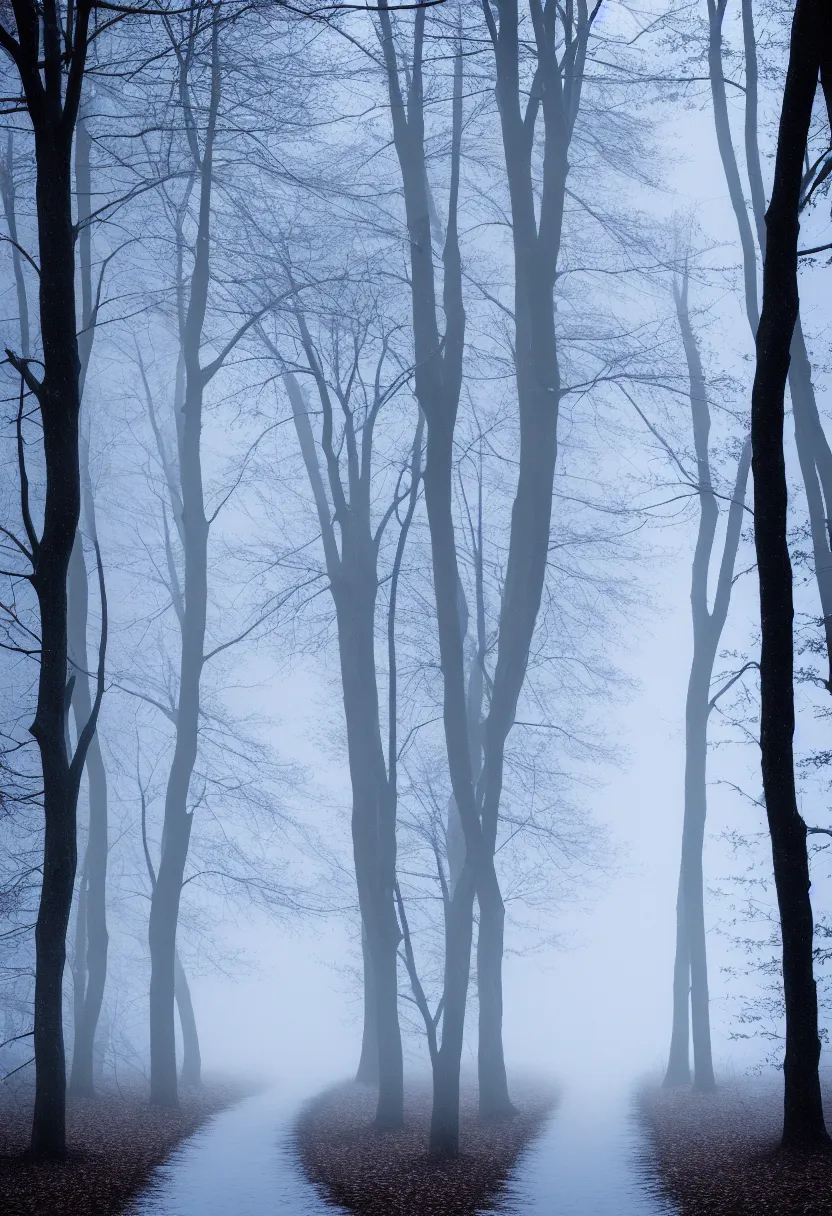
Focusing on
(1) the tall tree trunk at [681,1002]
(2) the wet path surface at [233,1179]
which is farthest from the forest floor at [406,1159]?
(1) the tall tree trunk at [681,1002]

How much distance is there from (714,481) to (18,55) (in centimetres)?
1354

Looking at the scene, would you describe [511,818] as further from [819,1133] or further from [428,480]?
[819,1133]

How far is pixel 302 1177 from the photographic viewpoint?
9.16 meters

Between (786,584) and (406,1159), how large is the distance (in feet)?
20.4

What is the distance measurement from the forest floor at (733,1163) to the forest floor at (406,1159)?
141 cm

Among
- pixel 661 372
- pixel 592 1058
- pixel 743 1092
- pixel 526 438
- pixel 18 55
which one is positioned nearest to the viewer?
pixel 18 55

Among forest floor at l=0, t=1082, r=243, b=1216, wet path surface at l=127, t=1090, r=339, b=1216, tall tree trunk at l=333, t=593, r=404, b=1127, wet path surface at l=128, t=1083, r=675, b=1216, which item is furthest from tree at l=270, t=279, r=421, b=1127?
forest floor at l=0, t=1082, r=243, b=1216

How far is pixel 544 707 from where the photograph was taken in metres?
21.2

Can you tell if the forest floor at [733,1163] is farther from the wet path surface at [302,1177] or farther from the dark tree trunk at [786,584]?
the dark tree trunk at [786,584]

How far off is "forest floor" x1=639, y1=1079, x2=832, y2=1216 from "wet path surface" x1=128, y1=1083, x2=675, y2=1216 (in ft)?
0.82

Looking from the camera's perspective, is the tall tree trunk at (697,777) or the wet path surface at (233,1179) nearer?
the wet path surface at (233,1179)

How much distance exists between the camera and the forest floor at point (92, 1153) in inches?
277

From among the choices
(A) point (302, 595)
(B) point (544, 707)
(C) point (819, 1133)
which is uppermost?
(A) point (302, 595)

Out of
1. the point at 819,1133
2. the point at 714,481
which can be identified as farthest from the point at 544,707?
the point at 819,1133
